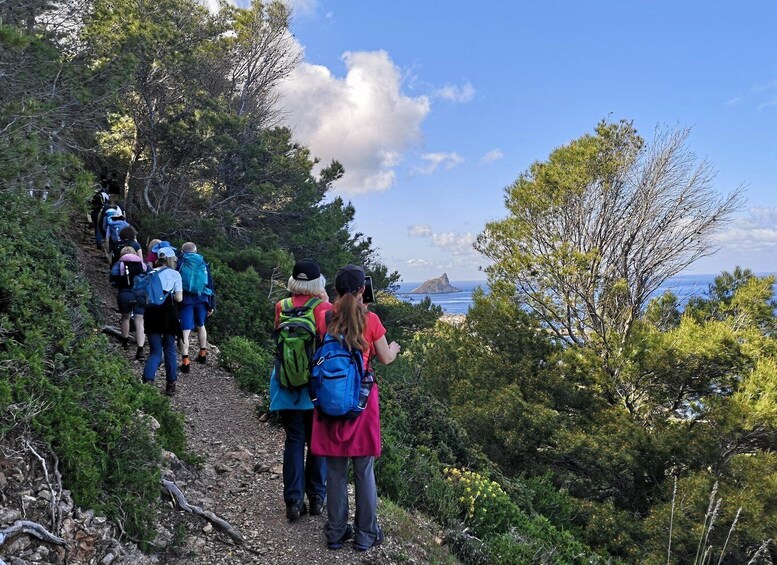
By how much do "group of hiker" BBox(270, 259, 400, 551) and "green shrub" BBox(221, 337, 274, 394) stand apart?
3755mm

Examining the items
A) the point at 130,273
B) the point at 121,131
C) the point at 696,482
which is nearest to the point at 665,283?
the point at 696,482

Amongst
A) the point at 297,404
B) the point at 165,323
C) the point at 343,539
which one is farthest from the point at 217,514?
the point at 165,323

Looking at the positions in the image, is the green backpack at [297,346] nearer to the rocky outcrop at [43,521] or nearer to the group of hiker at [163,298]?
the rocky outcrop at [43,521]

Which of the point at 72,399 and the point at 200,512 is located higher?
the point at 72,399

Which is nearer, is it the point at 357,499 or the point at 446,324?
the point at 357,499

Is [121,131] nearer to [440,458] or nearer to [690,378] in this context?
[440,458]

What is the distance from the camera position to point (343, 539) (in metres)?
3.51

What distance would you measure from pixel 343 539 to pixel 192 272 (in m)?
4.47

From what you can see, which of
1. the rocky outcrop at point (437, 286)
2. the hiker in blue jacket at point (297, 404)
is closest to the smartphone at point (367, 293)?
the hiker in blue jacket at point (297, 404)

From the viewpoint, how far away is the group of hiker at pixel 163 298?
6059mm

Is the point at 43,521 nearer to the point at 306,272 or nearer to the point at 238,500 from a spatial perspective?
the point at 238,500

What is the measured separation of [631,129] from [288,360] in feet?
46.9

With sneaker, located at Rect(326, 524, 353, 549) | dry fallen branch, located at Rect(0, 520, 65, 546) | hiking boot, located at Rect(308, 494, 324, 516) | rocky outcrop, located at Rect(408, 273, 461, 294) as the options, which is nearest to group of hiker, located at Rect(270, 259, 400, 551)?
sneaker, located at Rect(326, 524, 353, 549)

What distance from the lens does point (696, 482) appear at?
9.63 m
